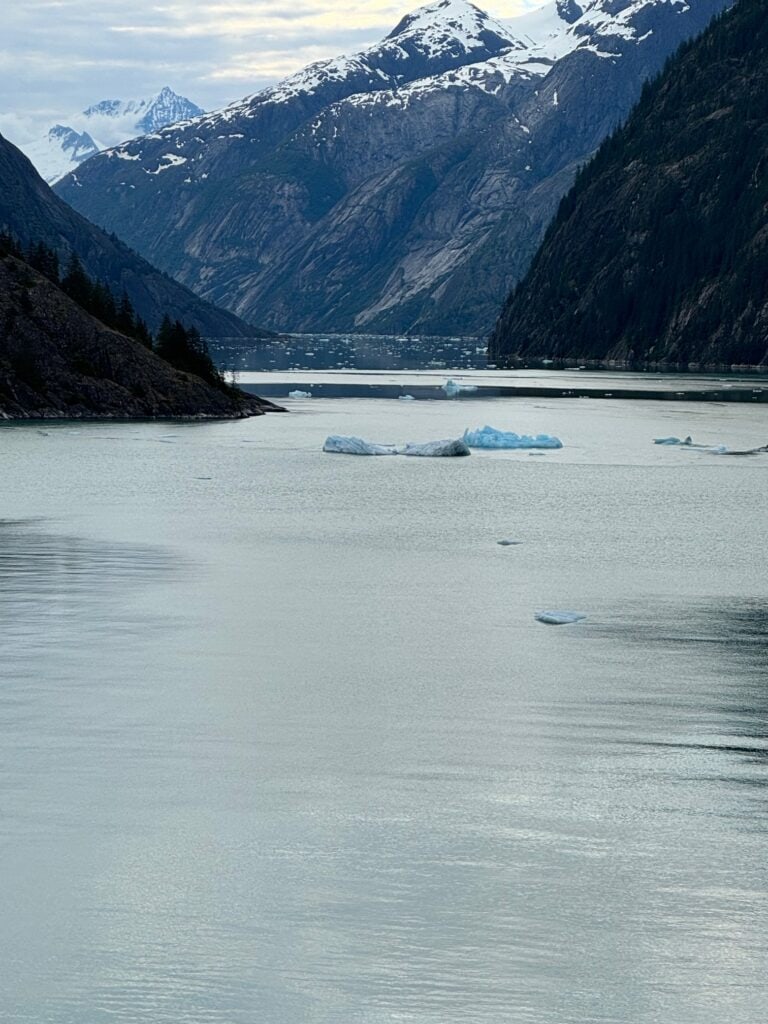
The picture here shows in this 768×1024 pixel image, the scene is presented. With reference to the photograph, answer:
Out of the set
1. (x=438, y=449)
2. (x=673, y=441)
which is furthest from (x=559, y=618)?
(x=673, y=441)

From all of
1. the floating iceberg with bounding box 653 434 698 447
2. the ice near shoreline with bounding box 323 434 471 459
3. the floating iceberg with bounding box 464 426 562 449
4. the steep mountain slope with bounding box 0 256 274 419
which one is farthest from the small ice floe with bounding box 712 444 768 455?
the steep mountain slope with bounding box 0 256 274 419

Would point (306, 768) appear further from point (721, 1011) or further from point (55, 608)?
point (55, 608)

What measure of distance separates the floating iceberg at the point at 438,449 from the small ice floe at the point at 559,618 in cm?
4465

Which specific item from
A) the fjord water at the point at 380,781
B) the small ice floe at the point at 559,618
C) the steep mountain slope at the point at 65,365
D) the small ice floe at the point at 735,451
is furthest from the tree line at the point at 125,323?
the small ice floe at the point at 559,618

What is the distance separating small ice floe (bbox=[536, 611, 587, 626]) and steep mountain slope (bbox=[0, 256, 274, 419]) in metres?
69.3

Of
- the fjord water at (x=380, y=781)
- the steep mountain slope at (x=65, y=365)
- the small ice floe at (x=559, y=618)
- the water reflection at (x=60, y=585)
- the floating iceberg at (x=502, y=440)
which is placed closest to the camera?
the fjord water at (x=380, y=781)

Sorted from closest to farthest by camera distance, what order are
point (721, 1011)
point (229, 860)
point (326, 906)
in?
point (721, 1011) → point (326, 906) → point (229, 860)

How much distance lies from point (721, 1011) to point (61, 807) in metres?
7.79

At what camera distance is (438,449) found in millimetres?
73625

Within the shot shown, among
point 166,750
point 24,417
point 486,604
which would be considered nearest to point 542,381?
point 24,417

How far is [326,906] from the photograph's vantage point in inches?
549

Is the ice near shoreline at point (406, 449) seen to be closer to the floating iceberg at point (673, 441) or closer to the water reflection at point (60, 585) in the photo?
the floating iceberg at point (673, 441)

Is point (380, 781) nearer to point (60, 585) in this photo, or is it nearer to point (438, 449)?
point (60, 585)

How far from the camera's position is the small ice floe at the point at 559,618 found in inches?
1126
